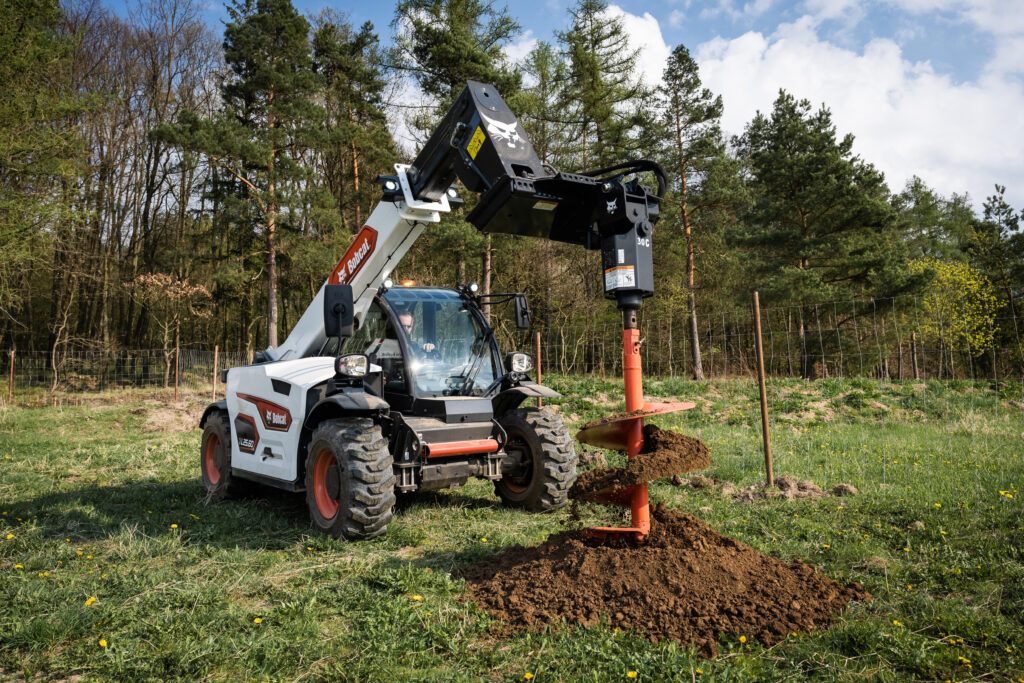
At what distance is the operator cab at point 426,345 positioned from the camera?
534 centimetres

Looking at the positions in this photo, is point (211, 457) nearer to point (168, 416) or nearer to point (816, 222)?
point (168, 416)

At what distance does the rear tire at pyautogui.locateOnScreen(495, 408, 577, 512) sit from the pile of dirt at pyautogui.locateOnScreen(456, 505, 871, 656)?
151 centimetres

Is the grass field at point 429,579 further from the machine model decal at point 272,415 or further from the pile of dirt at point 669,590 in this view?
the machine model decal at point 272,415

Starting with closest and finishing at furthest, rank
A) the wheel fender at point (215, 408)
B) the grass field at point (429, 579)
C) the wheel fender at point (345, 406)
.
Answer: the grass field at point (429, 579), the wheel fender at point (345, 406), the wheel fender at point (215, 408)

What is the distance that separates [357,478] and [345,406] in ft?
1.80

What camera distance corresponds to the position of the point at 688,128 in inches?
851

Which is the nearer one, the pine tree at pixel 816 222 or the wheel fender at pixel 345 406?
the wheel fender at pixel 345 406

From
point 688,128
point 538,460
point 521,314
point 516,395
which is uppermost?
point 688,128

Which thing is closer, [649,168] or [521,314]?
[649,168]

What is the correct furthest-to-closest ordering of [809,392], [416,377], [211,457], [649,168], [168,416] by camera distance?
1. [168,416]
2. [809,392]
3. [211,457]
4. [416,377]
5. [649,168]

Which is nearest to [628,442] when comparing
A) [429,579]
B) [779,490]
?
[429,579]

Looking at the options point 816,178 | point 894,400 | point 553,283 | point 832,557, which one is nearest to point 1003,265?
point 816,178

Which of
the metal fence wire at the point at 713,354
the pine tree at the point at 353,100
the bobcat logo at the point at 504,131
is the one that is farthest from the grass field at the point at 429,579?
the pine tree at the point at 353,100

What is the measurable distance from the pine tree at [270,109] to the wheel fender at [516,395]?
16018mm
